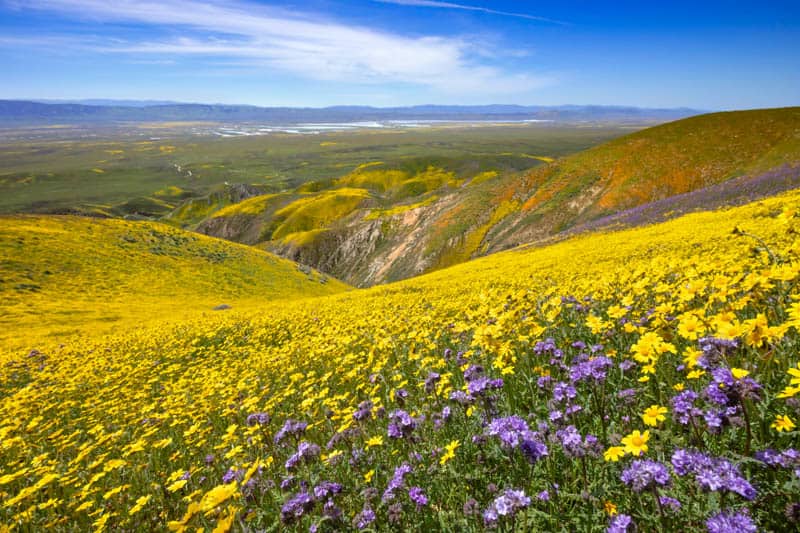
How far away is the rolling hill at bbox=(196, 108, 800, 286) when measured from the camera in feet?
142

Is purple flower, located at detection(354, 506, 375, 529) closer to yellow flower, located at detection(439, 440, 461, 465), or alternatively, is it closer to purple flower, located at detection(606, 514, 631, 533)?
yellow flower, located at detection(439, 440, 461, 465)

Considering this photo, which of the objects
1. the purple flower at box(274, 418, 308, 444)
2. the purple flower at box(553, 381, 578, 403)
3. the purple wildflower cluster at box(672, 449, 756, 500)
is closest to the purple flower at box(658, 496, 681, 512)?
the purple wildflower cluster at box(672, 449, 756, 500)

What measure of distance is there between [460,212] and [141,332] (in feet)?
167

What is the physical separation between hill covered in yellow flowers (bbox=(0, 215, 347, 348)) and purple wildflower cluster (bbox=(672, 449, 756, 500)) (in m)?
30.2

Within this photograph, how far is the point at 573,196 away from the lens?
178 ft

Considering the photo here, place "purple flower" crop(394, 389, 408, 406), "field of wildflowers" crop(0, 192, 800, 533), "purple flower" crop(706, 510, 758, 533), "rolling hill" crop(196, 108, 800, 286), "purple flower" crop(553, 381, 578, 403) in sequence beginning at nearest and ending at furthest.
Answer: "purple flower" crop(706, 510, 758, 533) → "field of wildflowers" crop(0, 192, 800, 533) → "purple flower" crop(553, 381, 578, 403) → "purple flower" crop(394, 389, 408, 406) → "rolling hill" crop(196, 108, 800, 286)

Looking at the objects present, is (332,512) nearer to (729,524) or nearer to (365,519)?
(365,519)

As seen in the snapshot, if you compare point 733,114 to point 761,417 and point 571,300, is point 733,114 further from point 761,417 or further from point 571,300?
point 761,417

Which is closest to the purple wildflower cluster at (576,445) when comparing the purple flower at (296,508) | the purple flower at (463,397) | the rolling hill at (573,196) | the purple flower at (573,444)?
the purple flower at (573,444)

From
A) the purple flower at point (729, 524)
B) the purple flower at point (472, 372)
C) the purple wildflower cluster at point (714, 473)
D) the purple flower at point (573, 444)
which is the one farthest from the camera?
the purple flower at point (472, 372)

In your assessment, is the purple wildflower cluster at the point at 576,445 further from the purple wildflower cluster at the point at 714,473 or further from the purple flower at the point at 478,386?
the purple flower at the point at 478,386

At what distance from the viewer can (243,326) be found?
19891 millimetres

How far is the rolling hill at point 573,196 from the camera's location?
43219 millimetres

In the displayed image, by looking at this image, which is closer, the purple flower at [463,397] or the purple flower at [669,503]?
the purple flower at [669,503]
